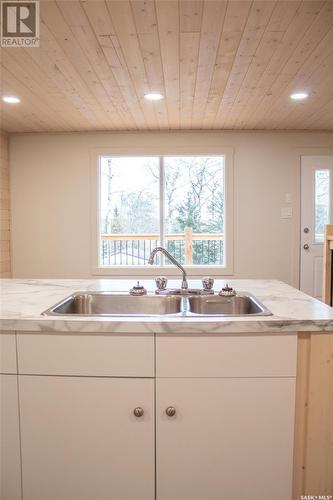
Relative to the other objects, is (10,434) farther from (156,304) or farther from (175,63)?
(175,63)

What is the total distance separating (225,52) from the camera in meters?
2.43

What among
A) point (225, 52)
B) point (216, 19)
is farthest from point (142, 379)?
point (225, 52)

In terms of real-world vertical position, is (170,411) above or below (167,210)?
below

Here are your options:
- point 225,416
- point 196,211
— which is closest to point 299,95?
point 196,211

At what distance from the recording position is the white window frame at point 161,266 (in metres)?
4.62

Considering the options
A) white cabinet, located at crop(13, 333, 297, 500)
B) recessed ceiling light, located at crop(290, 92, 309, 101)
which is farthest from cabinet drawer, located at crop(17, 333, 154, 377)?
recessed ceiling light, located at crop(290, 92, 309, 101)

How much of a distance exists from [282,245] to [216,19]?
3.10 metres

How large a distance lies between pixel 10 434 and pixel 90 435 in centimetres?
29

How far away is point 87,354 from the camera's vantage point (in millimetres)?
1271

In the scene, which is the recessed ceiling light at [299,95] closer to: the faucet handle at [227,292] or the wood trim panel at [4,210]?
the faucet handle at [227,292]

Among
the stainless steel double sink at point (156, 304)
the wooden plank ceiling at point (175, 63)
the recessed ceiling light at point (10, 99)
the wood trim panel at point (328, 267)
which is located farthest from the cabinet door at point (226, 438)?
the recessed ceiling light at point (10, 99)

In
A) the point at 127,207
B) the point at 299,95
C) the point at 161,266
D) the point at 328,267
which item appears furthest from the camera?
the point at 127,207

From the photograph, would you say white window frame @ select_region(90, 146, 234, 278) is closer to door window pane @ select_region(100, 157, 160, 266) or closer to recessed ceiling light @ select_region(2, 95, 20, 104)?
door window pane @ select_region(100, 157, 160, 266)

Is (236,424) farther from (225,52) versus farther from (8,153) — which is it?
(8,153)
